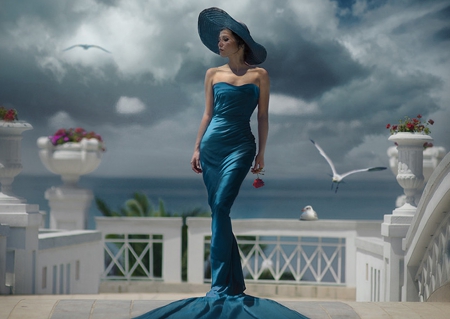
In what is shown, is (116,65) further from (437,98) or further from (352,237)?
(352,237)

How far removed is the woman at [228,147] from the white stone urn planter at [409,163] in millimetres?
1645

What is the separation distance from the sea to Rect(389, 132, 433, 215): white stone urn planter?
2278 cm

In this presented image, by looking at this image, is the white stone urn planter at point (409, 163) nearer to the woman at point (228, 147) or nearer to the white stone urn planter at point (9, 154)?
the woman at point (228, 147)

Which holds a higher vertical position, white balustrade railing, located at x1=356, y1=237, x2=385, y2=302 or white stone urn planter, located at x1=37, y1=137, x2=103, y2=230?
white stone urn planter, located at x1=37, y1=137, x2=103, y2=230

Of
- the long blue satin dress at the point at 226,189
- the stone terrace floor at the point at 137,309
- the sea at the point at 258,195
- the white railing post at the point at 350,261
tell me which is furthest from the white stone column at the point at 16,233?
the sea at the point at 258,195

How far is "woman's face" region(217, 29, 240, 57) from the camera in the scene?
396 cm

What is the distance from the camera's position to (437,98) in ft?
75.5

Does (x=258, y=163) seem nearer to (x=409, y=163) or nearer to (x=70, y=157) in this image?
(x=409, y=163)

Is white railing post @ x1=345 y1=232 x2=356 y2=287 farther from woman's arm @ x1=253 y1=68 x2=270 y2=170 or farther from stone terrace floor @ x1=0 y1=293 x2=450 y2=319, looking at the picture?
woman's arm @ x1=253 y1=68 x2=270 y2=170

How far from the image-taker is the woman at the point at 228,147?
3809 millimetres

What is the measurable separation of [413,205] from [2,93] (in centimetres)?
2102

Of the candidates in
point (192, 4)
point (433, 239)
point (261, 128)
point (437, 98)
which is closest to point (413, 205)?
point (433, 239)

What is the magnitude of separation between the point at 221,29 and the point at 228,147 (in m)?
0.58

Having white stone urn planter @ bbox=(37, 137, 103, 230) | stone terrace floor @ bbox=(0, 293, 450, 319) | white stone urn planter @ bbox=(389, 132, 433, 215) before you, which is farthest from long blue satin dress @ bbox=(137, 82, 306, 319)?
white stone urn planter @ bbox=(37, 137, 103, 230)
